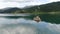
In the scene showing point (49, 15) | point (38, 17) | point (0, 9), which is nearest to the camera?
point (0, 9)

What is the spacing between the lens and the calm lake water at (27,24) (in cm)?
272

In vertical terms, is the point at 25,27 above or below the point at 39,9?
below

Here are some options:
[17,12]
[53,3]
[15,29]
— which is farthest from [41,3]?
[15,29]

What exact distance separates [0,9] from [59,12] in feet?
3.37

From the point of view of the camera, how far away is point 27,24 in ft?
9.65

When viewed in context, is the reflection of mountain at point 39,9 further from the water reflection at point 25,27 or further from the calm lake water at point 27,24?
the water reflection at point 25,27

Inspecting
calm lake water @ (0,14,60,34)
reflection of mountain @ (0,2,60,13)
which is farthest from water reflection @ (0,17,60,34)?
reflection of mountain @ (0,2,60,13)

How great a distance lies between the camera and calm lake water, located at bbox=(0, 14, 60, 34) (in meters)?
2.72

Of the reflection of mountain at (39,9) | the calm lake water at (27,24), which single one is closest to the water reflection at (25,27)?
the calm lake water at (27,24)

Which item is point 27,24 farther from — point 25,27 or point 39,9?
point 39,9

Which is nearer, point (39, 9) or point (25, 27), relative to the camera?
point (39, 9)

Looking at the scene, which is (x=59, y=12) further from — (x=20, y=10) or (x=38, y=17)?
(x=20, y=10)

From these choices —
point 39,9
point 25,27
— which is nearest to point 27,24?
point 25,27

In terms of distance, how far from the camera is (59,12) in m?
2.84
